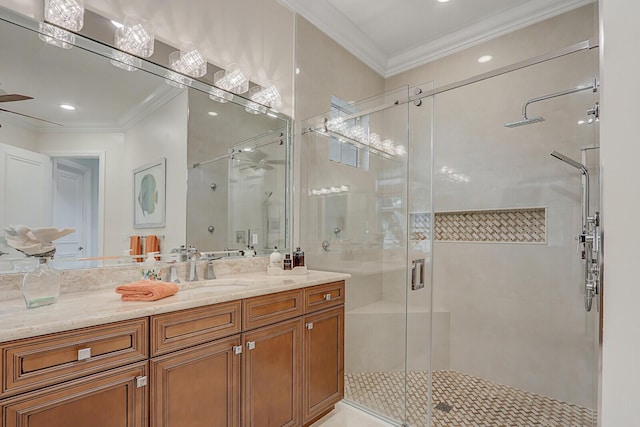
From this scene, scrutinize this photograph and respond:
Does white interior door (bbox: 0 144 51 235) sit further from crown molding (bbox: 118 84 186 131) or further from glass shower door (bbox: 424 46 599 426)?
glass shower door (bbox: 424 46 599 426)

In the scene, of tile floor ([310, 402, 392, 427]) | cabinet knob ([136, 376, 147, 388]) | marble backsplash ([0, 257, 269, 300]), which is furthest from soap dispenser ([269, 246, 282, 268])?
cabinet knob ([136, 376, 147, 388])

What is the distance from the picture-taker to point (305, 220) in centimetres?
266

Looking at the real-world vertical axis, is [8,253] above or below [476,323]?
above

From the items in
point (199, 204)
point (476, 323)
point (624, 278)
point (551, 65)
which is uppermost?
point (551, 65)

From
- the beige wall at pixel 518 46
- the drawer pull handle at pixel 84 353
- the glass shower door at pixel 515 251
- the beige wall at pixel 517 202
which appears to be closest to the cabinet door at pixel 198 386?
the drawer pull handle at pixel 84 353

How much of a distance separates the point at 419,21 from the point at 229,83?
6.43 feet

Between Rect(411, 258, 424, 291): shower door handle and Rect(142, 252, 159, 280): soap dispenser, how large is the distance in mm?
1587

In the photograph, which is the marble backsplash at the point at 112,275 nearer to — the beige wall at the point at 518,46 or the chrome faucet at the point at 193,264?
the chrome faucet at the point at 193,264

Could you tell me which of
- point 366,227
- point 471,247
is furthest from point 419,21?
point 471,247

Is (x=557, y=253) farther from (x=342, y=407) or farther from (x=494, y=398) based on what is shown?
(x=342, y=407)

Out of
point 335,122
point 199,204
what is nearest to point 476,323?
point 335,122

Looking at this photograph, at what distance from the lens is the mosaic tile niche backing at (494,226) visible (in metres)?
2.61

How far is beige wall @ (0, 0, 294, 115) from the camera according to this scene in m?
1.65

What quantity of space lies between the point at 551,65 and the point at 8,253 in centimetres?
365
